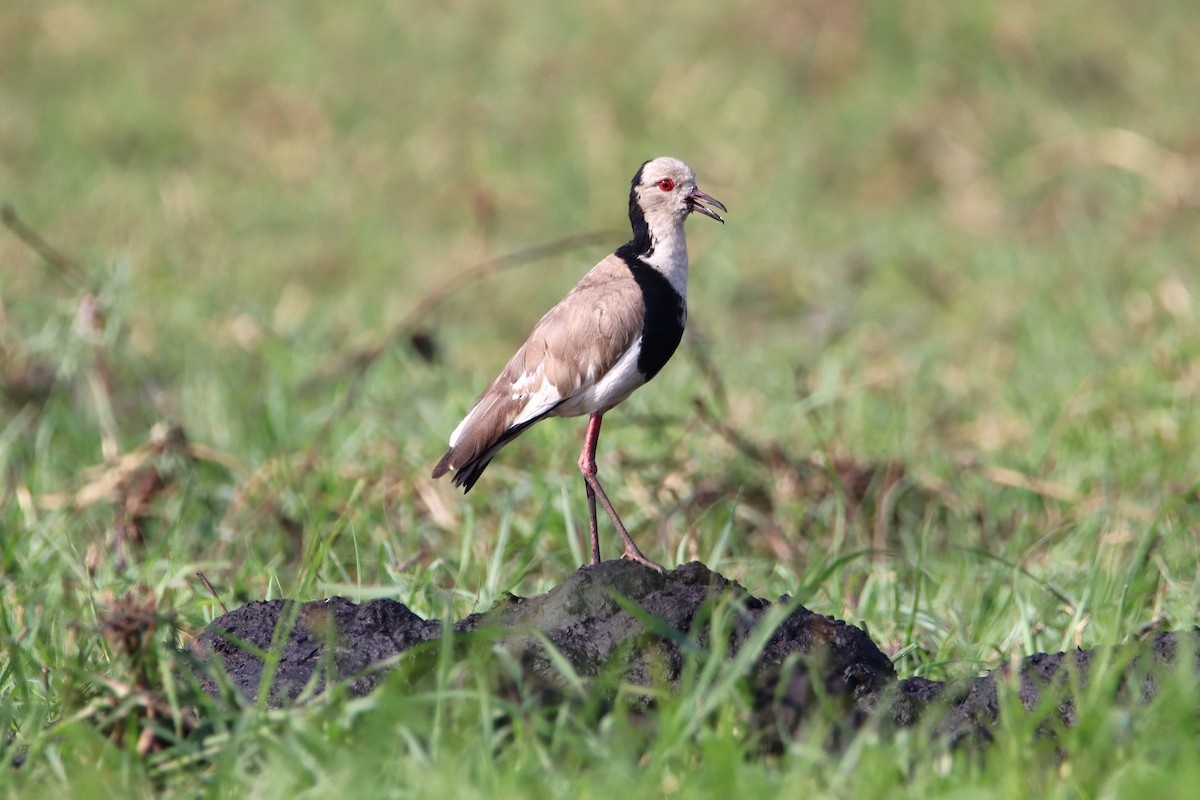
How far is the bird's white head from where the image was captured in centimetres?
346

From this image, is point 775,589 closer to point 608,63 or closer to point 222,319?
point 222,319

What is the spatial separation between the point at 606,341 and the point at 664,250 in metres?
0.28

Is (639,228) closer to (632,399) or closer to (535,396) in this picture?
(535,396)

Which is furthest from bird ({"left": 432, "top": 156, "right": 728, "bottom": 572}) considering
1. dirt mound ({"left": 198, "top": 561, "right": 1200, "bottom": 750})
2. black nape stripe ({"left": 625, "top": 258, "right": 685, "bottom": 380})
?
dirt mound ({"left": 198, "top": 561, "right": 1200, "bottom": 750})

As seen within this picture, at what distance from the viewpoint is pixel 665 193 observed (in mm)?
3463

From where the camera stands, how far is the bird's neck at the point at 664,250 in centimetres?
345

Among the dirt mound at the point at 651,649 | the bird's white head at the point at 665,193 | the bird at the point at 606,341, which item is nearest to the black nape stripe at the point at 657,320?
the bird at the point at 606,341

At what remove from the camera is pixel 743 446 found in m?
5.05

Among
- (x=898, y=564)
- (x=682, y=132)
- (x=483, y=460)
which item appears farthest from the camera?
(x=682, y=132)

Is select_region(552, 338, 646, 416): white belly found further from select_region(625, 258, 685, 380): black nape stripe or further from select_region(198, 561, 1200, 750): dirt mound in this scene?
select_region(198, 561, 1200, 750): dirt mound

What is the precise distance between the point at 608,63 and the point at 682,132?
1.24 m

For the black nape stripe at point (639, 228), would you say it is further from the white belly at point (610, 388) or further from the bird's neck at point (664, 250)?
the white belly at point (610, 388)

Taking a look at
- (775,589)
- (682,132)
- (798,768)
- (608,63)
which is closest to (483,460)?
(775,589)

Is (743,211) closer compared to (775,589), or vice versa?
(775,589)
